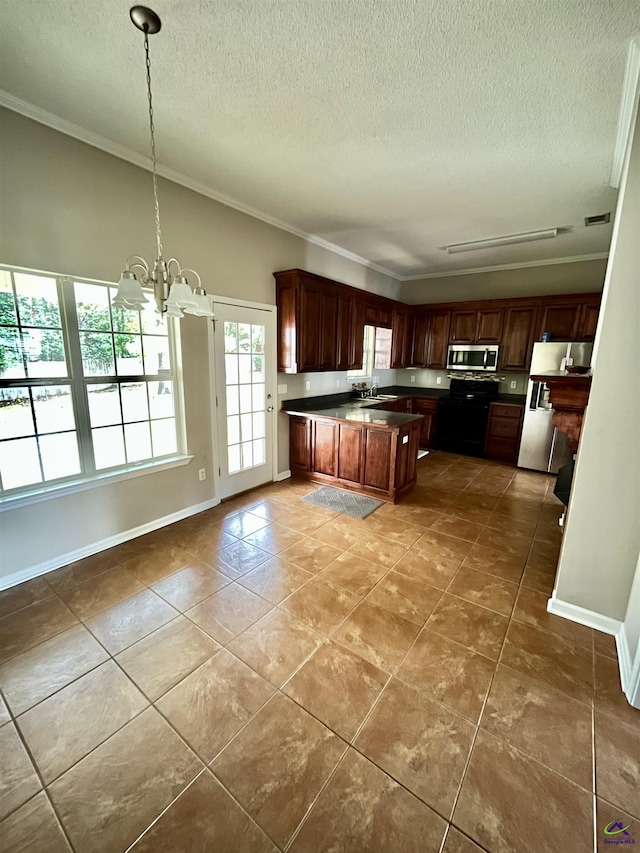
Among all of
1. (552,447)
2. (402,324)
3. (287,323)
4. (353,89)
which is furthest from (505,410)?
(353,89)

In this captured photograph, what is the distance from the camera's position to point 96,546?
8.89 ft

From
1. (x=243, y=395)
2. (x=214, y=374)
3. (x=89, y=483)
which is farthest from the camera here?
(x=243, y=395)

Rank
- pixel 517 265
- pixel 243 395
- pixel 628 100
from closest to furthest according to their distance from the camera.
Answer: pixel 628 100, pixel 243 395, pixel 517 265

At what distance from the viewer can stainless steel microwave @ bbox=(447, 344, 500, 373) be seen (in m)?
5.33

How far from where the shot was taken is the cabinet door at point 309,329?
3846mm

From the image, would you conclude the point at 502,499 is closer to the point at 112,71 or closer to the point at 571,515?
the point at 571,515

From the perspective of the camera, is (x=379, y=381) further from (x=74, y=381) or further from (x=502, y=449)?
(x=74, y=381)

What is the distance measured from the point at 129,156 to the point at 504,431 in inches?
208

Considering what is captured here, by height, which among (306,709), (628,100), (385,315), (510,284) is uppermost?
(628,100)

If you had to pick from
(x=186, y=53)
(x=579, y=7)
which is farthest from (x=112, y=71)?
(x=579, y=7)

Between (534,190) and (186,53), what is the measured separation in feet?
9.25

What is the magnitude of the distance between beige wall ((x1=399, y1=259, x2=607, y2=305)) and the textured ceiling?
2067 mm

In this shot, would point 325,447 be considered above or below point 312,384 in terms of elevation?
below

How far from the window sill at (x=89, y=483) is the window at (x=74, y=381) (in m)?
0.05
